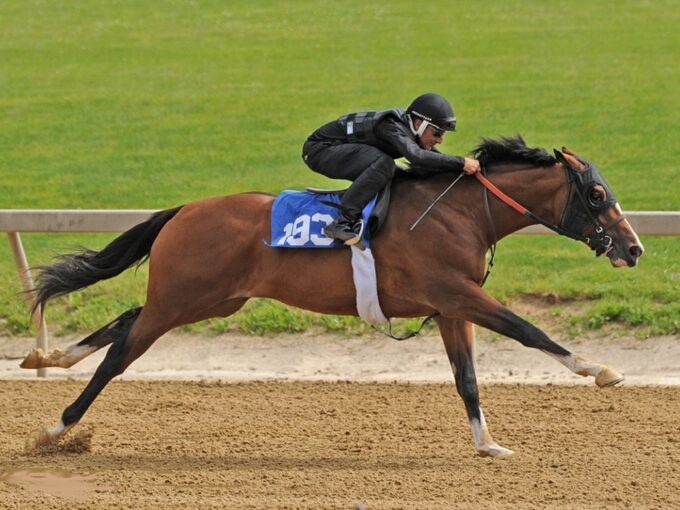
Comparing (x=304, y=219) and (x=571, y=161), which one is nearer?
(x=571, y=161)

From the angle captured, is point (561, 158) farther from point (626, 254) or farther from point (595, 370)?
point (595, 370)

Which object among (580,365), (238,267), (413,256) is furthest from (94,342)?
(580,365)

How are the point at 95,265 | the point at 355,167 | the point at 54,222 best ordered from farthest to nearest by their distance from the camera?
the point at 54,222
the point at 95,265
the point at 355,167

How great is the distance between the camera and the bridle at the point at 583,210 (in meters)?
7.33

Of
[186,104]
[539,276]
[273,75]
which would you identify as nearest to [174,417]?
[539,276]

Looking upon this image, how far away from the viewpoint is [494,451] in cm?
748

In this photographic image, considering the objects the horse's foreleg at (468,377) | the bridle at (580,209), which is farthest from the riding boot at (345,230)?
the horse's foreleg at (468,377)

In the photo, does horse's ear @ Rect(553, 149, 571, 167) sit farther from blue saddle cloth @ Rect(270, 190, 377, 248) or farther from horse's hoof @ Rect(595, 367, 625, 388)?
horse's hoof @ Rect(595, 367, 625, 388)

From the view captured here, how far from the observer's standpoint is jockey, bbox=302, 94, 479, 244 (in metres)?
7.46

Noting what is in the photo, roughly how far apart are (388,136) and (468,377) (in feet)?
5.10

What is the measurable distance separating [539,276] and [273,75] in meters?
9.66

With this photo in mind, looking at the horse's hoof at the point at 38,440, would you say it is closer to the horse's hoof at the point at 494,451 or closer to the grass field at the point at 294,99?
the horse's hoof at the point at 494,451

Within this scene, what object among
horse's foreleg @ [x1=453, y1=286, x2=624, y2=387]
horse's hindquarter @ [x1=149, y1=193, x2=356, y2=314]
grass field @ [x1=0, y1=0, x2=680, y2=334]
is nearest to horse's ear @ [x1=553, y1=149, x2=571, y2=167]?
horse's foreleg @ [x1=453, y1=286, x2=624, y2=387]

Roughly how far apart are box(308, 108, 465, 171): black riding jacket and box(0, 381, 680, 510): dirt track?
5.85 ft
